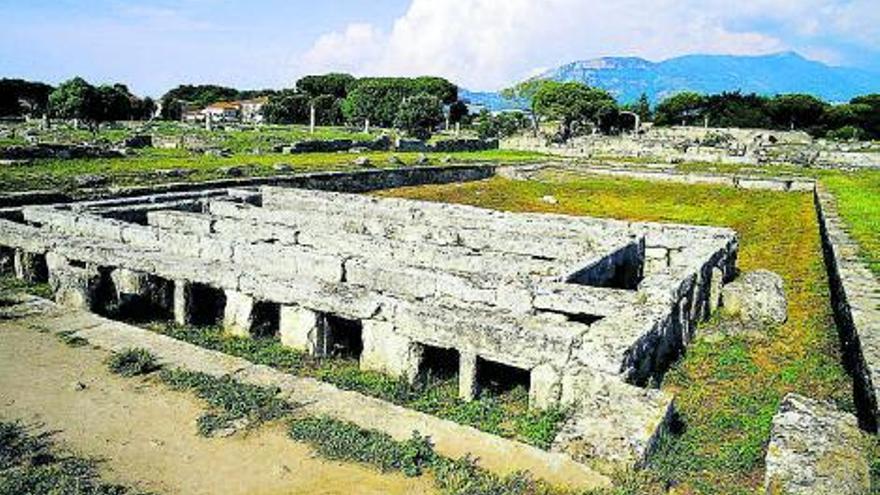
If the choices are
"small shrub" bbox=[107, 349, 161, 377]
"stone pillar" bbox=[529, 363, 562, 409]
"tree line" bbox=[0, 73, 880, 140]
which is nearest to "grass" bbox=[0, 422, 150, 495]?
"small shrub" bbox=[107, 349, 161, 377]

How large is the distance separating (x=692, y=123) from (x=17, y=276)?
91.0 m

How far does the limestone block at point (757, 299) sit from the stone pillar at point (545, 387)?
565 cm

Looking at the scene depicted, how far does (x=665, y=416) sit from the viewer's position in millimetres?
7078

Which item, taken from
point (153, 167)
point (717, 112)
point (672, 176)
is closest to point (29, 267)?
point (153, 167)

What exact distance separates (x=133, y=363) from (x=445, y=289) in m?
4.46

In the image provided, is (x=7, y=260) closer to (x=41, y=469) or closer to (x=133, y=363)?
(x=133, y=363)

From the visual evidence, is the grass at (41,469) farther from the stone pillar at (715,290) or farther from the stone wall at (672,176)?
the stone wall at (672,176)

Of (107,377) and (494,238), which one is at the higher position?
(494,238)

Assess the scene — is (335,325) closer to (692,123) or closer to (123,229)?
(123,229)

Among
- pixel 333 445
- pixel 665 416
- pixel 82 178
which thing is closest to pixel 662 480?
pixel 665 416

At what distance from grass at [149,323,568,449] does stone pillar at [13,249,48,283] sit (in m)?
4.29

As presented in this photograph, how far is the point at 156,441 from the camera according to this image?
7066 mm

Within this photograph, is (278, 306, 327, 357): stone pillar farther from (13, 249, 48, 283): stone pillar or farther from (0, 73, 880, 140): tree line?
(0, 73, 880, 140): tree line

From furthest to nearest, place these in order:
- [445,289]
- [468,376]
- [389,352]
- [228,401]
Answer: [445,289] → [389,352] → [468,376] → [228,401]
